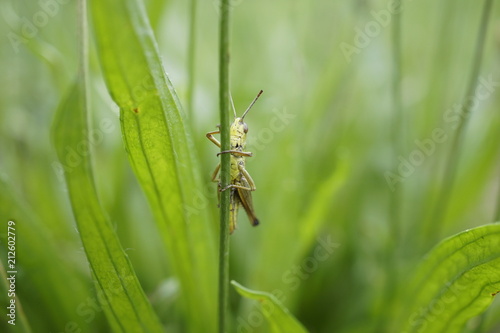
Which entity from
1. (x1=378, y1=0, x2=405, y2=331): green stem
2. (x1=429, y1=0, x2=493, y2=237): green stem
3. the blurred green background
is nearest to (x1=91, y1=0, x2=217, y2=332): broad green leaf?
the blurred green background

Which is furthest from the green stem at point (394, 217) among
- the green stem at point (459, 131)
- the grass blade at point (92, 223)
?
the grass blade at point (92, 223)

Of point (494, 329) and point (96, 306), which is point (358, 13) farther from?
point (96, 306)

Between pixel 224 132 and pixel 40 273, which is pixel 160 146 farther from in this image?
pixel 40 273

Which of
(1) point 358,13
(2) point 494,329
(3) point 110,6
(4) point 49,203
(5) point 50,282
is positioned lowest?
(2) point 494,329

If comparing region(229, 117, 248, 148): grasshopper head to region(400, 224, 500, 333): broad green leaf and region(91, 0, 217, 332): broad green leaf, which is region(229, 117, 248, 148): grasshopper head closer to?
region(91, 0, 217, 332): broad green leaf

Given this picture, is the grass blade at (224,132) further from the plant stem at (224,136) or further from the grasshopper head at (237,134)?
the grasshopper head at (237,134)

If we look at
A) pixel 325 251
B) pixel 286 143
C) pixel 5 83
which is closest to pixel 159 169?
pixel 286 143
